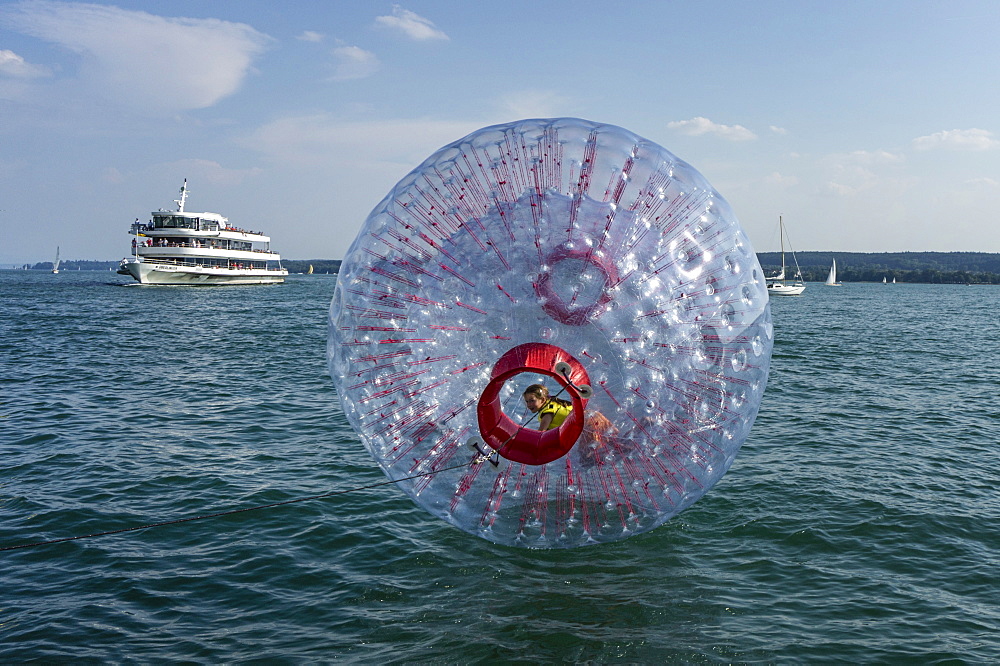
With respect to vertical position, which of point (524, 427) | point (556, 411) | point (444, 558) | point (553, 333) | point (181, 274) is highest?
point (181, 274)

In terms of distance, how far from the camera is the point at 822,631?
602 centimetres

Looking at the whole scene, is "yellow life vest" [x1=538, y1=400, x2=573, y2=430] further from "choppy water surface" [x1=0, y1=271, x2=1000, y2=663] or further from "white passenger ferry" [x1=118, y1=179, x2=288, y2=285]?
"white passenger ferry" [x1=118, y1=179, x2=288, y2=285]

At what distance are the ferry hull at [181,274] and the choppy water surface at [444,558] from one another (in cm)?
5598

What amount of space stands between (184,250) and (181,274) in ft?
7.19

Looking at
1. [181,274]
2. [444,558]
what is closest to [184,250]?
[181,274]

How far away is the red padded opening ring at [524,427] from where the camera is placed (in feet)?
17.8

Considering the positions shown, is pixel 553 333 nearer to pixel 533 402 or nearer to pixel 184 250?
pixel 533 402

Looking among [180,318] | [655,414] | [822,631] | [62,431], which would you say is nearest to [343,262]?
[655,414]

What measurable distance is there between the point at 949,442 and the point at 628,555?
24.8 feet

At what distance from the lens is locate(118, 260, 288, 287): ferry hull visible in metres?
65.5

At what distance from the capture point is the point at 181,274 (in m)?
67.9

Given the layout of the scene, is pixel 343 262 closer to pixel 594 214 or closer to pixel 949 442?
pixel 594 214

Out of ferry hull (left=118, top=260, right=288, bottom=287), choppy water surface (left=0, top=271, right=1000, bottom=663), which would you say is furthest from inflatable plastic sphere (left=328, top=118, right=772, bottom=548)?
ferry hull (left=118, top=260, right=288, bottom=287)

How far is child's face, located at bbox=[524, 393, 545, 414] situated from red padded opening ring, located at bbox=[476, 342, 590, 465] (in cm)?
16
